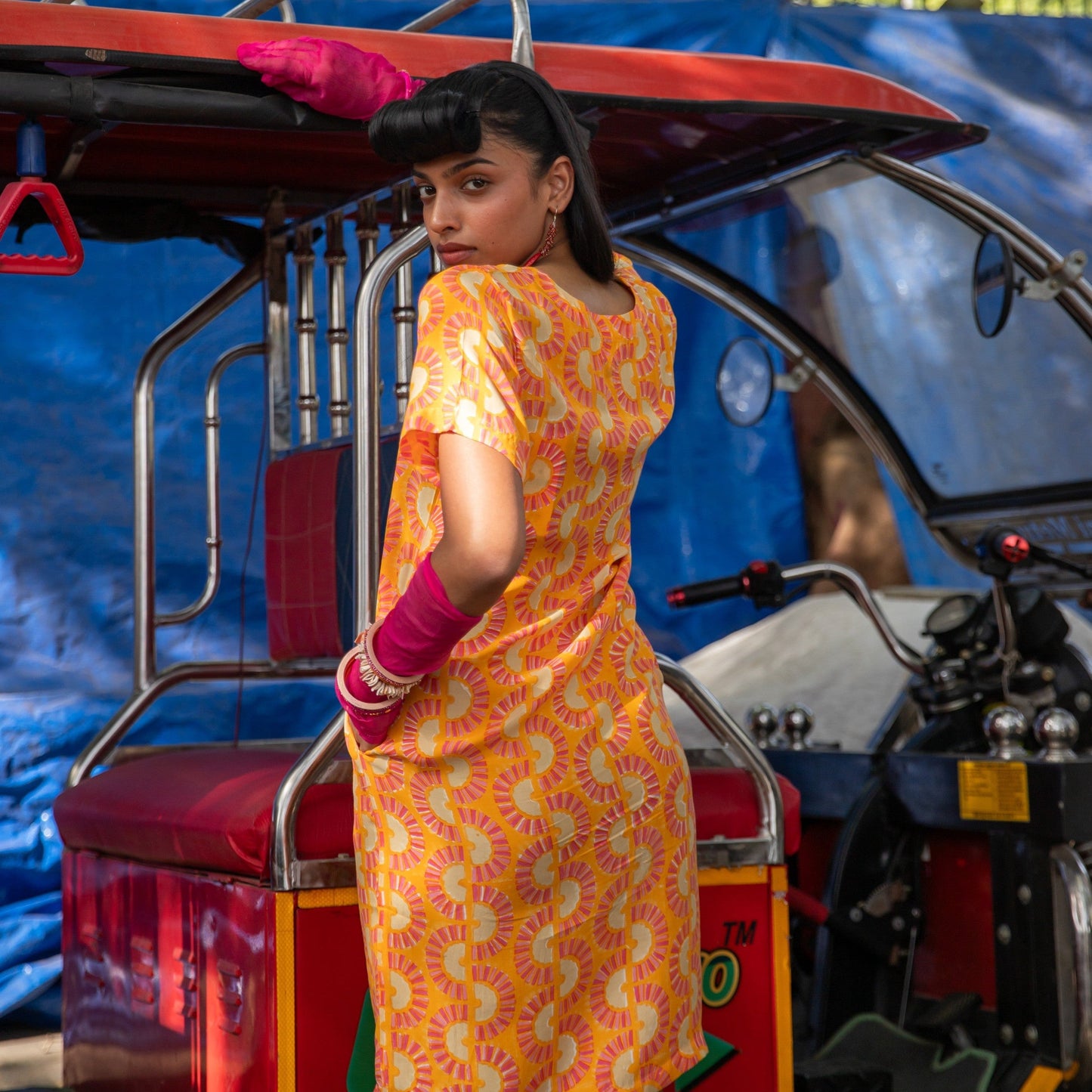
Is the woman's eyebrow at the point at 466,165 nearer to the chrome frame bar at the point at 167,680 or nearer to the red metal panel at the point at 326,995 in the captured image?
the red metal panel at the point at 326,995

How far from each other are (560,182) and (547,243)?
7cm

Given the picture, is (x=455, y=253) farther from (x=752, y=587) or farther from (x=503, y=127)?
(x=752, y=587)

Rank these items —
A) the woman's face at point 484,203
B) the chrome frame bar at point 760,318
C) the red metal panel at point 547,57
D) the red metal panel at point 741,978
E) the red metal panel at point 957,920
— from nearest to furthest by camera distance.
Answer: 1. the woman's face at point 484,203
2. the red metal panel at point 547,57
3. the red metal panel at point 741,978
4. the red metal panel at point 957,920
5. the chrome frame bar at point 760,318

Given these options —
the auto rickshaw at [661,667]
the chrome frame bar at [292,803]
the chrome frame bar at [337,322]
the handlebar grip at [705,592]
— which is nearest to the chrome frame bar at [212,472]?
the auto rickshaw at [661,667]

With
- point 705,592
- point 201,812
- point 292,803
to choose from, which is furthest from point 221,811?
point 705,592

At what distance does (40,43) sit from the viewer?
180 cm

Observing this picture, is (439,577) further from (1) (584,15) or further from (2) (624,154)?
(1) (584,15)

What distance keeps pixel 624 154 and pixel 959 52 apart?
9.93ft

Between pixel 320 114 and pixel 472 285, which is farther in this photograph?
pixel 320 114

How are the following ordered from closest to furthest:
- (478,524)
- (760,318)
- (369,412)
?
(478,524), (369,412), (760,318)

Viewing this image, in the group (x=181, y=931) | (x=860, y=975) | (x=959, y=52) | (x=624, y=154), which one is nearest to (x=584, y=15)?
(x=959, y=52)

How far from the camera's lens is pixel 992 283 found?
2650mm

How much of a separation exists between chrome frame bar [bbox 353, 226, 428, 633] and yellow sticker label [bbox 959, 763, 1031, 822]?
4.09 ft

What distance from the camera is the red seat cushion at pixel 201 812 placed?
77.5 inches
